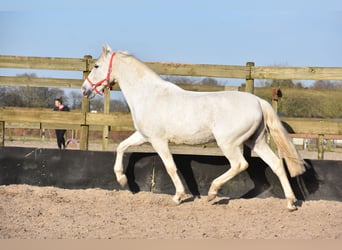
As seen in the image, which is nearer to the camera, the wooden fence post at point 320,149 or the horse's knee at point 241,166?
the horse's knee at point 241,166

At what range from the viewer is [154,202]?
19.8 feet

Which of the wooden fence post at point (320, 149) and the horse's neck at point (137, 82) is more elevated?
the horse's neck at point (137, 82)

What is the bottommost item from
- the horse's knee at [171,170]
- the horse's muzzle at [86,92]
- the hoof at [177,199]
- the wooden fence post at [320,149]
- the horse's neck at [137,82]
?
the hoof at [177,199]

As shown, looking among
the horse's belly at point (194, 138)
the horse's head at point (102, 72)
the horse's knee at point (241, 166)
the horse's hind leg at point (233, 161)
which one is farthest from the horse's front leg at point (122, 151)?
the horse's knee at point (241, 166)

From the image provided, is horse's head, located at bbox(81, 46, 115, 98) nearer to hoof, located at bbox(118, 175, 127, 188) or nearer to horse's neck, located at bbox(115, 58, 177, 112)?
horse's neck, located at bbox(115, 58, 177, 112)

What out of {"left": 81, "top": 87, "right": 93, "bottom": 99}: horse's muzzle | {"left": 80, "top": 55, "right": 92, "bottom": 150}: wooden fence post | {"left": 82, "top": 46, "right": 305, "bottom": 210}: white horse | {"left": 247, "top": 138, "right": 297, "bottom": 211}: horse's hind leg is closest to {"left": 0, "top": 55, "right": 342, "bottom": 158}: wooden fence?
{"left": 80, "top": 55, "right": 92, "bottom": 150}: wooden fence post

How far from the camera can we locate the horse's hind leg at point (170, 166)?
5973 millimetres

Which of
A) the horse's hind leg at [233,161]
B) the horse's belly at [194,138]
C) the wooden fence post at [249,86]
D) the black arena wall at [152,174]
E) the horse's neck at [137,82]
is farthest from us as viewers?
the wooden fence post at [249,86]

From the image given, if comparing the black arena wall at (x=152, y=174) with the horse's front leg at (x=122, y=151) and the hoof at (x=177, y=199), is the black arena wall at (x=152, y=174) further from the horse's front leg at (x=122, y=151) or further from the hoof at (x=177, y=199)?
the hoof at (x=177, y=199)

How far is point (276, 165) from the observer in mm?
5969

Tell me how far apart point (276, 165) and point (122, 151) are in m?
1.88

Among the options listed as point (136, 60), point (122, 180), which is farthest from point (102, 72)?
point (122, 180)

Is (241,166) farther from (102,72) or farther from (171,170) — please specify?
(102,72)

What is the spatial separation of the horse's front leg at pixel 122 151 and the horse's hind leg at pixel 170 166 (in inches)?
11.2
